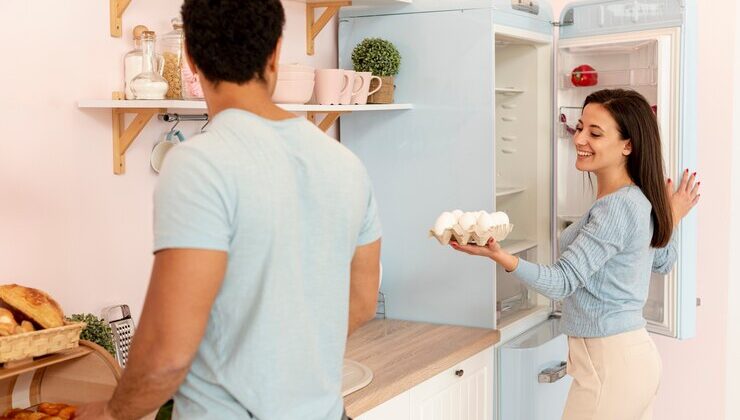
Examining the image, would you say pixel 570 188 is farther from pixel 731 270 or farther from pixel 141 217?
pixel 141 217

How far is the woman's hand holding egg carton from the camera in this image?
7.04 ft

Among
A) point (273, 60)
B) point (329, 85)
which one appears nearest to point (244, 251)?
point (273, 60)

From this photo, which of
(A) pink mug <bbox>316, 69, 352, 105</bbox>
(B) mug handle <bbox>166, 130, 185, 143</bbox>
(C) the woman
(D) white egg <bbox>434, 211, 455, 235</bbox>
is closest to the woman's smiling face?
(C) the woman

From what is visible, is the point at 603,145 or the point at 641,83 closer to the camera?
the point at 603,145

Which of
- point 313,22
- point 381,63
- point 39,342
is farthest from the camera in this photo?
point 313,22

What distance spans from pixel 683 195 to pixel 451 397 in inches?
31.5

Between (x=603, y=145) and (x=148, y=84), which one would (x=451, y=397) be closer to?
(x=603, y=145)

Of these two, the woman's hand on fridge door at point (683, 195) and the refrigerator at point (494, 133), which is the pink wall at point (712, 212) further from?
the woman's hand on fridge door at point (683, 195)

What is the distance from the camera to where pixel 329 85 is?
2381mm

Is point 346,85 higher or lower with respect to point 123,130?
higher

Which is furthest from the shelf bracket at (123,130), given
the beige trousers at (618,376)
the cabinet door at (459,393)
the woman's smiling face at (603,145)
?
the beige trousers at (618,376)

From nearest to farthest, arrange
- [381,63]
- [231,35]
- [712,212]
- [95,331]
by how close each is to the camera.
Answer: [231,35] → [95,331] → [381,63] → [712,212]

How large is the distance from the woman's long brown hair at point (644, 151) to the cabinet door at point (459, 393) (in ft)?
1.95

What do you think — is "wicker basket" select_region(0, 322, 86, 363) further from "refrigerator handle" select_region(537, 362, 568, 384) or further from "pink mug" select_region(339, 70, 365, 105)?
"refrigerator handle" select_region(537, 362, 568, 384)
